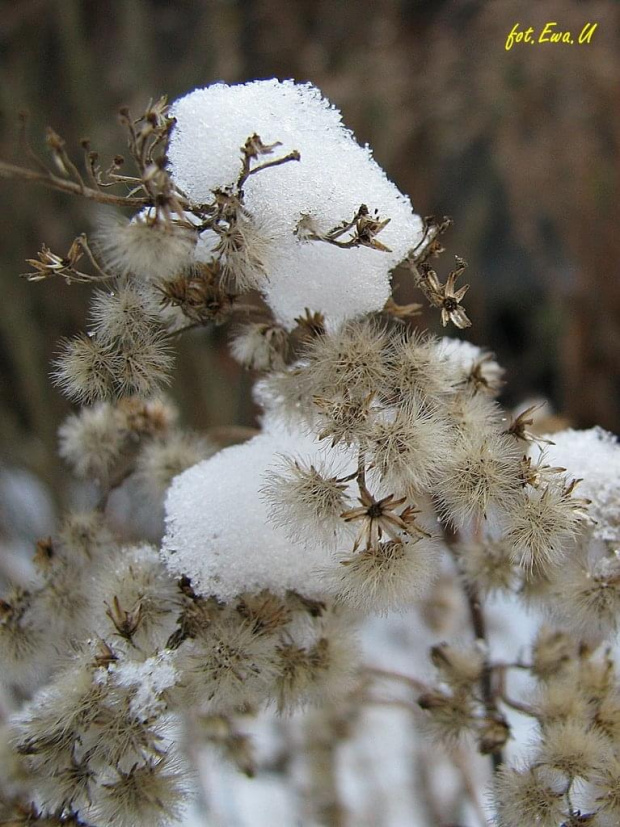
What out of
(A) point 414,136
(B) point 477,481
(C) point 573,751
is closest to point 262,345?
(B) point 477,481

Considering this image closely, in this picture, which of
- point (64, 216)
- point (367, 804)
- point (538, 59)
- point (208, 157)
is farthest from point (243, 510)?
point (538, 59)

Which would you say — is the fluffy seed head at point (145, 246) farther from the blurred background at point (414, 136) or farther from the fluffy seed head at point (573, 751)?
the blurred background at point (414, 136)

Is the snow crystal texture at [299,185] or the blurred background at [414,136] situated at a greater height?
the snow crystal texture at [299,185]

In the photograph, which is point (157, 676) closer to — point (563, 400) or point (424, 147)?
point (563, 400)

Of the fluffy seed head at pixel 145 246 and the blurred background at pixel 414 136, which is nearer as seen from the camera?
the fluffy seed head at pixel 145 246

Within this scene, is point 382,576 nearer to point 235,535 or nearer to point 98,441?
point 235,535

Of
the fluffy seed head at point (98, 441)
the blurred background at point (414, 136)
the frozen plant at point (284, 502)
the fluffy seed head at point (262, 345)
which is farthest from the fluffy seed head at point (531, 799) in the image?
the blurred background at point (414, 136)

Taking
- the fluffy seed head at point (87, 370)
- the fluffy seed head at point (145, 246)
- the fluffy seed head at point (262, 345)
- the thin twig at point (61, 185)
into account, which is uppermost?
the thin twig at point (61, 185)
